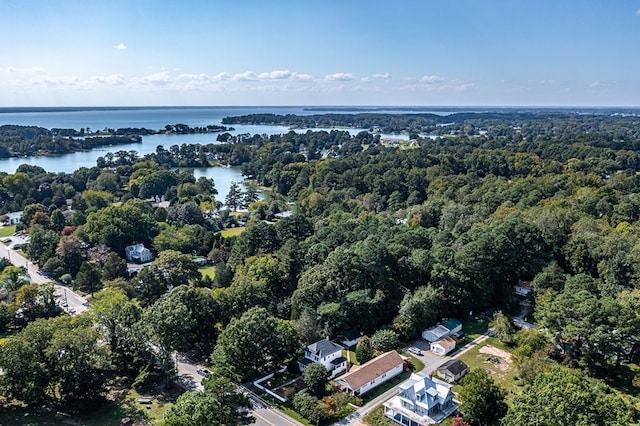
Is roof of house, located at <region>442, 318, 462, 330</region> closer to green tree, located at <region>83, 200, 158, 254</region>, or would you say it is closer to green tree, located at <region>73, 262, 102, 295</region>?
green tree, located at <region>73, 262, 102, 295</region>

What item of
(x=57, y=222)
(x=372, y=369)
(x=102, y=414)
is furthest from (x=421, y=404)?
(x=57, y=222)

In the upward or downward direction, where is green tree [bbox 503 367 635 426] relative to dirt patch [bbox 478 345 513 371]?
upward

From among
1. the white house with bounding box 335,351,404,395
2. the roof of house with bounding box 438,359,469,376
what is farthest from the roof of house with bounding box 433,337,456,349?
the white house with bounding box 335,351,404,395

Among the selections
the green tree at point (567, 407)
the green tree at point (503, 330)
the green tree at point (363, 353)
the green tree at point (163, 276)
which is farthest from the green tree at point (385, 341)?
the green tree at point (163, 276)

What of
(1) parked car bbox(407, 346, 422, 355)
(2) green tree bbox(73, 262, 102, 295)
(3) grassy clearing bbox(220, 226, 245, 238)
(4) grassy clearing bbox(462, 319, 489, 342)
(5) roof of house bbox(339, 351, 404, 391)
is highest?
(2) green tree bbox(73, 262, 102, 295)

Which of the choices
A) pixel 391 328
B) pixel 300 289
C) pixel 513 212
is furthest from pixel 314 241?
pixel 513 212

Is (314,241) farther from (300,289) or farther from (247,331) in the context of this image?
(247,331)

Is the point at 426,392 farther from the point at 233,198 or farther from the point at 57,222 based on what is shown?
the point at 233,198

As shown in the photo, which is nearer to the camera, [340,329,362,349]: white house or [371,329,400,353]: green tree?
[371,329,400,353]: green tree
